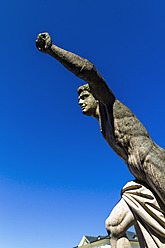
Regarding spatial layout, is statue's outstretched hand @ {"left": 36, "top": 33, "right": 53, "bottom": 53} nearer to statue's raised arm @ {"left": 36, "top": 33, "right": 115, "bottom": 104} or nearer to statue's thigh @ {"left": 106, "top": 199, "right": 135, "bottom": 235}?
statue's raised arm @ {"left": 36, "top": 33, "right": 115, "bottom": 104}

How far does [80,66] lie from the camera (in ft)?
12.3

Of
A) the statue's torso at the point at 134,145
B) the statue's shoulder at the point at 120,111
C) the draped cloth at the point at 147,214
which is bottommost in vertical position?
the draped cloth at the point at 147,214

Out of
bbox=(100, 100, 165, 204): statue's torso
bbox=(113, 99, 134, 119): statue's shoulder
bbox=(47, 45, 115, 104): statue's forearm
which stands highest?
bbox=(47, 45, 115, 104): statue's forearm

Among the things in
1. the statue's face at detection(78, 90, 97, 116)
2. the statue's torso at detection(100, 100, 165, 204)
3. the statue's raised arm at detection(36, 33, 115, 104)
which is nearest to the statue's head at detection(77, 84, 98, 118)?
the statue's face at detection(78, 90, 97, 116)

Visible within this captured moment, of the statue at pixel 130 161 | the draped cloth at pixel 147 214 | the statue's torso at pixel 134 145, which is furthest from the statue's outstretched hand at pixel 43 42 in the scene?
the draped cloth at pixel 147 214

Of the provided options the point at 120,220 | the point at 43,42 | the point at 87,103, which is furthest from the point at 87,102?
the point at 120,220

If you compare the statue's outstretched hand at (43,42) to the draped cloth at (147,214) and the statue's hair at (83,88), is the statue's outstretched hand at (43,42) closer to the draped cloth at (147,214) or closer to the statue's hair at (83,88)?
the statue's hair at (83,88)

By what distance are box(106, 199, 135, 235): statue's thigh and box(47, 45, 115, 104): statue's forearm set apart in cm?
208

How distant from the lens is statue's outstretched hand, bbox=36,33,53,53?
400 centimetres

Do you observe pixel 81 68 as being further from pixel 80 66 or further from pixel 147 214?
pixel 147 214

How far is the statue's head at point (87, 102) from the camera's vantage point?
4.82 metres

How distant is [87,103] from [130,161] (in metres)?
1.75

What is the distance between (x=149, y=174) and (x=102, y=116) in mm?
1533

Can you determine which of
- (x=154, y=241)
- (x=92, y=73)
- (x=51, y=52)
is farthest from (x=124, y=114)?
(x=154, y=241)
